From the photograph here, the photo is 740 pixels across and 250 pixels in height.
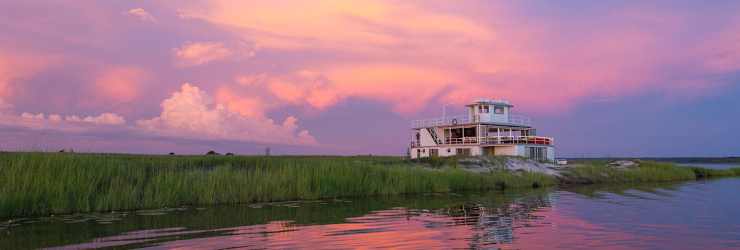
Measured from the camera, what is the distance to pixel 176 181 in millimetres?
15773

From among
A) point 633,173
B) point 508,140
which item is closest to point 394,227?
point 633,173

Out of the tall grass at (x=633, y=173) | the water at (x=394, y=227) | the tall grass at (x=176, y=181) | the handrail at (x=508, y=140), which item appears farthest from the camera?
the handrail at (x=508, y=140)

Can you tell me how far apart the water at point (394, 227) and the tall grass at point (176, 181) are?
1.01 m

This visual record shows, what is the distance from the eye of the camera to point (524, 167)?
30609mm

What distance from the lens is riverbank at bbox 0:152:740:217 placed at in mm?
13070

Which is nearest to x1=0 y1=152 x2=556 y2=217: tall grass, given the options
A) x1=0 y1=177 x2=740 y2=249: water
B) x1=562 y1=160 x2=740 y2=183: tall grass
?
x1=0 y1=177 x2=740 y2=249: water

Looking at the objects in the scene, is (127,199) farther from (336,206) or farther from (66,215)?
(336,206)

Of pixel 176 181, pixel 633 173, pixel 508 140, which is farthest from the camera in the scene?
pixel 508 140

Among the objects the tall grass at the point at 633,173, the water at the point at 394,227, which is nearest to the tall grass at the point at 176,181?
the water at the point at 394,227

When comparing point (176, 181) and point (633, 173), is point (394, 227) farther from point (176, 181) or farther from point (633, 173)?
point (633, 173)

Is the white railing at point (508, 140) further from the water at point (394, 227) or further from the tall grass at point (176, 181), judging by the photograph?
the water at point (394, 227)

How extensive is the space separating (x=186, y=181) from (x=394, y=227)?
29.9ft

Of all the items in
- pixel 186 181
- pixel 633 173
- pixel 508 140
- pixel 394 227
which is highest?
pixel 508 140

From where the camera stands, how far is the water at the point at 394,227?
8.86 m
